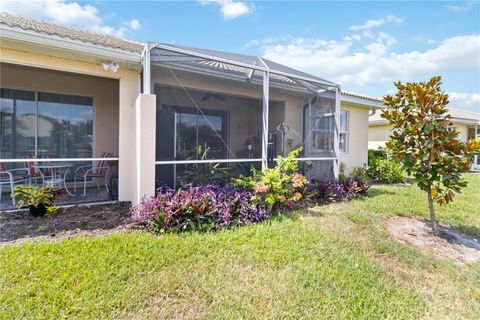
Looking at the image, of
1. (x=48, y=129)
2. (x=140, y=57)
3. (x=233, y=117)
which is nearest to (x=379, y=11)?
(x=233, y=117)

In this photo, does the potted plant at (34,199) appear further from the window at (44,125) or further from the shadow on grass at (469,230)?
the shadow on grass at (469,230)

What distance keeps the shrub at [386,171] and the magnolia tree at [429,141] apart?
5.35 m

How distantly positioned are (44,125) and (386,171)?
39.5ft

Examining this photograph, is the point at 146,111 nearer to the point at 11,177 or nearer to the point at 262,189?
the point at 262,189

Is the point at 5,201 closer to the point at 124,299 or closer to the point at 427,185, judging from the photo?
the point at 124,299

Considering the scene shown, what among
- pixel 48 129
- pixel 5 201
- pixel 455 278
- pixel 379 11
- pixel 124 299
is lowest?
pixel 455 278

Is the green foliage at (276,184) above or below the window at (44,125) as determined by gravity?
below

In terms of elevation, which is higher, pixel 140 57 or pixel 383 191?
pixel 140 57

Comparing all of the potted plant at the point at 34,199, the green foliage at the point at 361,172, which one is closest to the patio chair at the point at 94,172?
the potted plant at the point at 34,199

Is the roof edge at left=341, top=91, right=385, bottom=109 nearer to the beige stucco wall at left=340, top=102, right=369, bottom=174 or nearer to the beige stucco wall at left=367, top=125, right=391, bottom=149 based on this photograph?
the beige stucco wall at left=340, top=102, right=369, bottom=174

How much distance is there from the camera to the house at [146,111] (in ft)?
16.2

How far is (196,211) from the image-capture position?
174 inches

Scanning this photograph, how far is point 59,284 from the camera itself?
2.71 meters

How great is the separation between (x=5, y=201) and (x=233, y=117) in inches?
224
